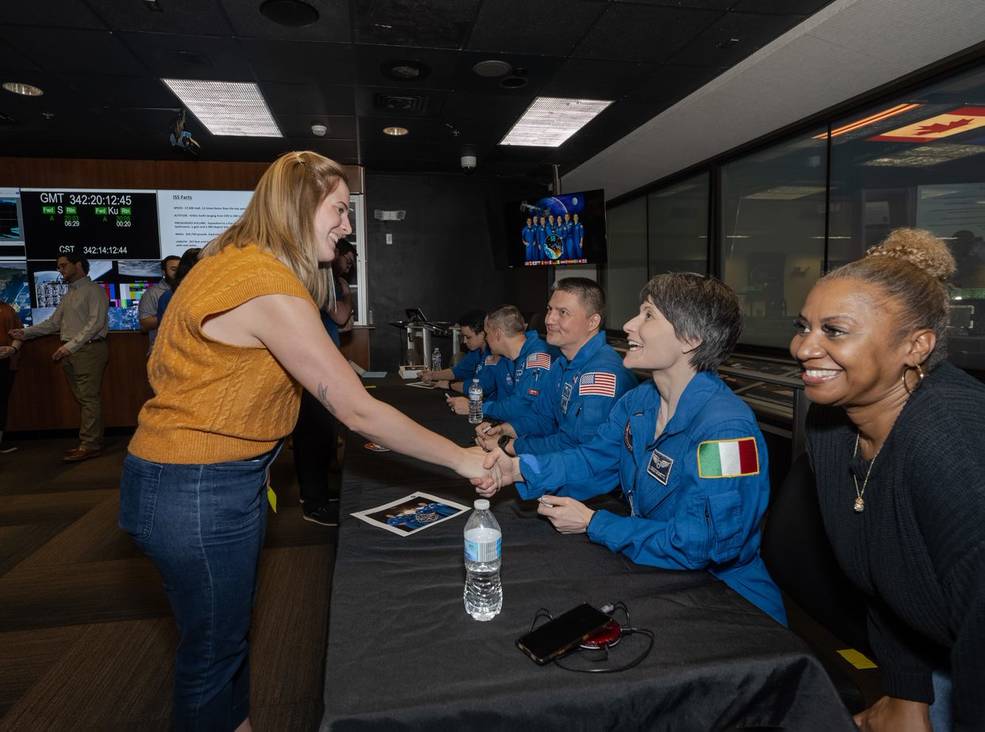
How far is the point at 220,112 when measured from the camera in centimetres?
464

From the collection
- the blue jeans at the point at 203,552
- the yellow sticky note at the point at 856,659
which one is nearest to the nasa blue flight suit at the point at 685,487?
the blue jeans at the point at 203,552

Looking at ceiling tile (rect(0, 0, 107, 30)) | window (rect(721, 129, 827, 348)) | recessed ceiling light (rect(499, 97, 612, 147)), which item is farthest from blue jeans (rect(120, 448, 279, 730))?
window (rect(721, 129, 827, 348))

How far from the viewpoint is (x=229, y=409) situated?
3.71 ft

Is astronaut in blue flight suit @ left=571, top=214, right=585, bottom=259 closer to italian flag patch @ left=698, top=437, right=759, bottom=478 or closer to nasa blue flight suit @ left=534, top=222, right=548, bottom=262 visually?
nasa blue flight suit @ left=534, top=222, right=548, bottom=262

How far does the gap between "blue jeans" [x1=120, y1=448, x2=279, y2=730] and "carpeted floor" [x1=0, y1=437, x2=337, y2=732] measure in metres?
0.26

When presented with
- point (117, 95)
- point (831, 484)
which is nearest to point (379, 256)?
point (117, 95)

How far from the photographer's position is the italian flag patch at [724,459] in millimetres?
1282

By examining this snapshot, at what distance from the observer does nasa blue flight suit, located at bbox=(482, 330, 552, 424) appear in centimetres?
296

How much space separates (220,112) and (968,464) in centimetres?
515

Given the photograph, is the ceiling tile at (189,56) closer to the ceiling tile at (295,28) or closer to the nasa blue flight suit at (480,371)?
the ceiling tile at (295,28)

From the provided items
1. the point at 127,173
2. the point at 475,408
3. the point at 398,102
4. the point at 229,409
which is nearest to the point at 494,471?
the point at 229,409

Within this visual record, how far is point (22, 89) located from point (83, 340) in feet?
6.25

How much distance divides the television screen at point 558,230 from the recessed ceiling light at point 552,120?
2.29 feet

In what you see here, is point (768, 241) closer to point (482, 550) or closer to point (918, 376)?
point (918, 376)
